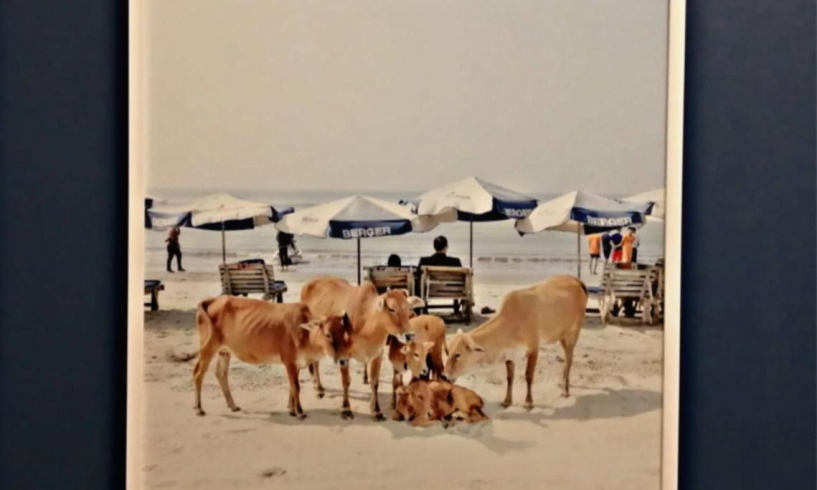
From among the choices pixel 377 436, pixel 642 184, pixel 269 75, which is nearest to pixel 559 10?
pixel 642 184

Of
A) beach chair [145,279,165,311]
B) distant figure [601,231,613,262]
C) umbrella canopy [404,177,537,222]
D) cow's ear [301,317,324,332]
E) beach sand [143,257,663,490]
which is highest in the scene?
umbrella canopy [404,177,537,222]

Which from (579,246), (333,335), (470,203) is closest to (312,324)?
(333,335)

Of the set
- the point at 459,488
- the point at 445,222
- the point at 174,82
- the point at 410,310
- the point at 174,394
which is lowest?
the point at 459,488

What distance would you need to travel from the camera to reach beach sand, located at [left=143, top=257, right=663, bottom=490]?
3.64 ft

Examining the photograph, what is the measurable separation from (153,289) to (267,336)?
17cm

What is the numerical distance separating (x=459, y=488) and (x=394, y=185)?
0.46m

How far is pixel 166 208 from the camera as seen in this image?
1103 mm

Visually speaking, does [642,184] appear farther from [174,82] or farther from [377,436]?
[174,82]

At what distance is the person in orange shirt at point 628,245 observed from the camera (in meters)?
1.15

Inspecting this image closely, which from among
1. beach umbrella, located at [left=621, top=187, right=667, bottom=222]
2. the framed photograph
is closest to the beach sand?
the framed photograph

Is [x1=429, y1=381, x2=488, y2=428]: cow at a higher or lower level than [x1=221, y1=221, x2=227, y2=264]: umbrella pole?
lower

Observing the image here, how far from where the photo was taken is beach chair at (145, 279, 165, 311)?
3.61 feet

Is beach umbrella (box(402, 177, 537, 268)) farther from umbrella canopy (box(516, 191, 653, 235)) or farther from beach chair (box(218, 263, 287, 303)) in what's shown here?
beach chair (box(218, 263, 287, 303))

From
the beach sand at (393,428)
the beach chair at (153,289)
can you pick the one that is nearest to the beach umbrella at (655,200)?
the beach sand at (393,428)
